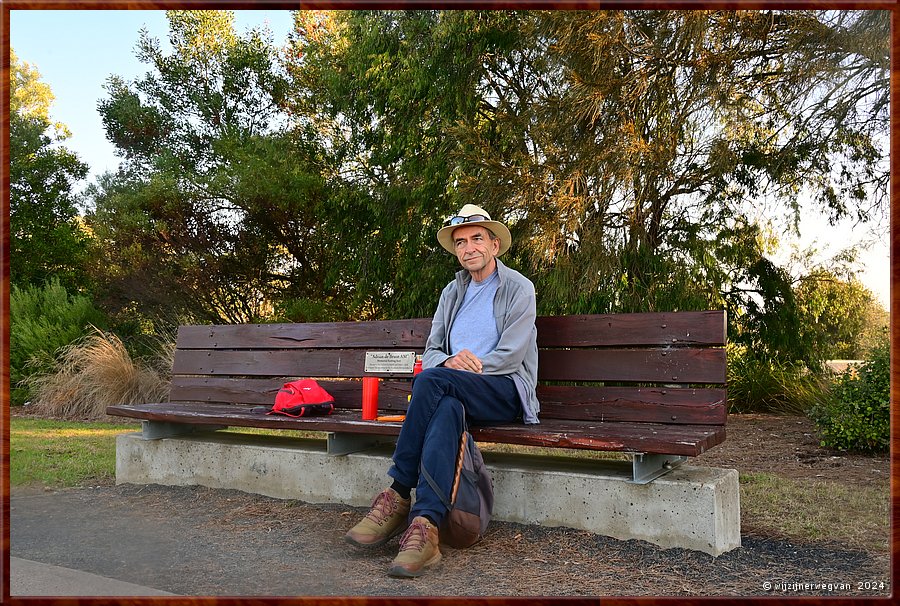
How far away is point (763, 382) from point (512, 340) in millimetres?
5650

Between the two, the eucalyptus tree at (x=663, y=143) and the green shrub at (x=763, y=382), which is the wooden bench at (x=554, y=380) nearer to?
the eucalyptus tree at (x=663, y=143)

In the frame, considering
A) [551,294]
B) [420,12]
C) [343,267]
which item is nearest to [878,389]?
[551,294]

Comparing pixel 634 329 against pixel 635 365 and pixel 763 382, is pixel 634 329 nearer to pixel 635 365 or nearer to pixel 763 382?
pixel 635 365

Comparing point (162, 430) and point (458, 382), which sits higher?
point (458, 382)

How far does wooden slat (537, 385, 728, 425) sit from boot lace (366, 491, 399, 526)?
977mm

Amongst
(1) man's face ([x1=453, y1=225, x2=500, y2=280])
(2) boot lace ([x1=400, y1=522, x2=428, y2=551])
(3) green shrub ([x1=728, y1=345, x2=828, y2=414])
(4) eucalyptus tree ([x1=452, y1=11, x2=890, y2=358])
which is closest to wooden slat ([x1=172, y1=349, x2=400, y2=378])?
(1) man's face ([x1=453, y1=225, x2=500, y2=280])

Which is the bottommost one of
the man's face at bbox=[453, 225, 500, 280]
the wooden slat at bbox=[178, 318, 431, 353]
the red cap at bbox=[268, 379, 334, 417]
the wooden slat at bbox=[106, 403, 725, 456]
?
the wooden slat at bbox=[106, 403, 725, 456]

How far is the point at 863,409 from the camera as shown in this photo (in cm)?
561

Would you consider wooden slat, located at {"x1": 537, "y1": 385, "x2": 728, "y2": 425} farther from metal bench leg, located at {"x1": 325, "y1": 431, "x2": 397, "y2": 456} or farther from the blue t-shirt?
metal bench leg, located at {"x1": 325, "y1": 431, "x2": 397, "y2": 456}

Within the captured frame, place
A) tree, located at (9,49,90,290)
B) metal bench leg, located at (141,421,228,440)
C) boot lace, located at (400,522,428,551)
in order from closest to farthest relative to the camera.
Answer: boot lace, located at (400,522,428,551) < metal bench leg, located at (141,421,228,440) < tree, located at (9,49,90,290)

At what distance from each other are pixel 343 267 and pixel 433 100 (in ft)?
10.8

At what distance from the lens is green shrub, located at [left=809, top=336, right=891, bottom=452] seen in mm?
5516

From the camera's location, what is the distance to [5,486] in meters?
2.61

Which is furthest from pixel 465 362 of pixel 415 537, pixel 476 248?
pixel 415 537
